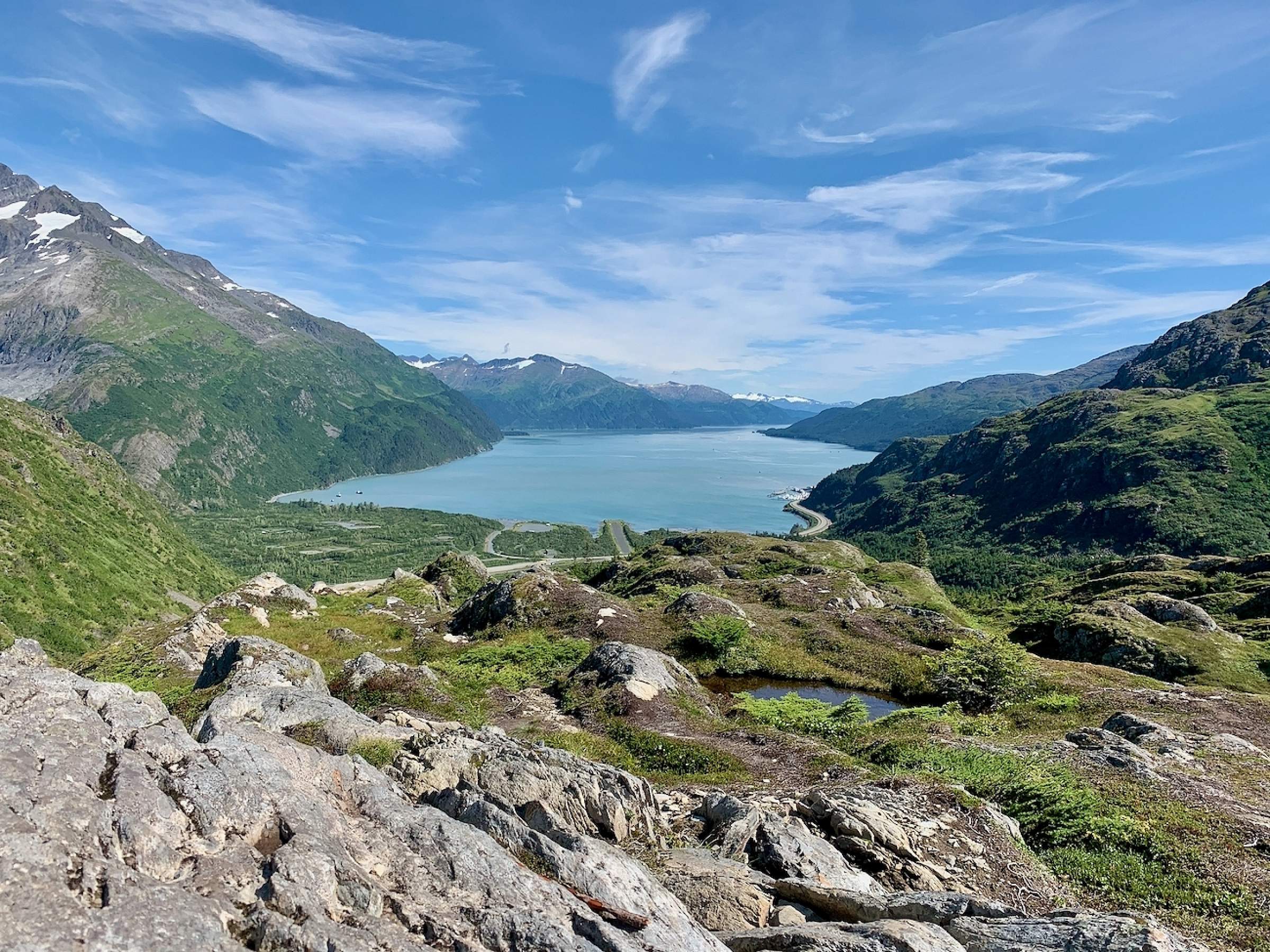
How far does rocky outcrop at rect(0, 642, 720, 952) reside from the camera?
7.65 metres

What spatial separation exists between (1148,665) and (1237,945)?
154 ft

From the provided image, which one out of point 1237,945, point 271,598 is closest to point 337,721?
point 1237,945

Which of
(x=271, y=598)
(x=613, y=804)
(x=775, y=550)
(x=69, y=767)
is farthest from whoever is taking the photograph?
(x=775, y=550)

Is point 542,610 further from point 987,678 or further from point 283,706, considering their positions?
point 987,678

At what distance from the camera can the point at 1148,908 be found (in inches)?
530

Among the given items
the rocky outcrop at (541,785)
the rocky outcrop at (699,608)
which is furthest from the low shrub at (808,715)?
the rocky outcrop at (541,785)

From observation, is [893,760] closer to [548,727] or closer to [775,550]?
[548,727]

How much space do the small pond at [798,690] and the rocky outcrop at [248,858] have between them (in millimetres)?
27849

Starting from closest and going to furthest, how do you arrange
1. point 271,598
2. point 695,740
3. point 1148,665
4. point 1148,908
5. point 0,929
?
point 0,929, point 1148,908, point 695,740, point 1148,665, point 271,598

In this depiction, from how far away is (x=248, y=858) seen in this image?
30.6 feet

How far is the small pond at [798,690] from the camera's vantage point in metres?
37.0

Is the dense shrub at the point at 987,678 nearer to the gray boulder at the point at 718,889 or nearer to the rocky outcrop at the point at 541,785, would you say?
the rocky outcrop at the point at 541,785

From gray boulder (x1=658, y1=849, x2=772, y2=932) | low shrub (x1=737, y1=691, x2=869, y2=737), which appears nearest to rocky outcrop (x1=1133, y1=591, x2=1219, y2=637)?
low shrub (x1=737, y1=691, x2=869, y2=737)

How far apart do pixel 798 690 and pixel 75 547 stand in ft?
367
